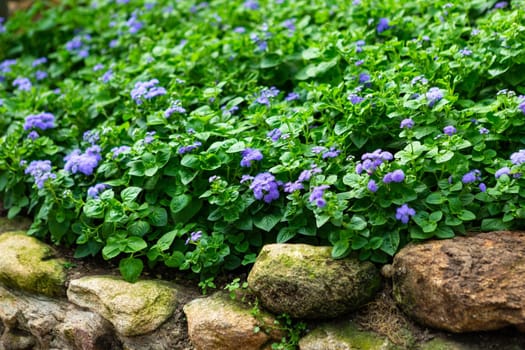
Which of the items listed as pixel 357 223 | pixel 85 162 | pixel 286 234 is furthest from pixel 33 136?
pixel 357 223

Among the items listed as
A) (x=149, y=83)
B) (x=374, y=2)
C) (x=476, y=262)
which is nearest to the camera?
(x=476, y=262)

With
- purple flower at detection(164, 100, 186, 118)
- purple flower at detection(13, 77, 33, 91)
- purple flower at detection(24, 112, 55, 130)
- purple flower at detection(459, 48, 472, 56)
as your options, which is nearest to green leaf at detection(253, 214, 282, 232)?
purple flower at detection(164, 100, 186, 118)

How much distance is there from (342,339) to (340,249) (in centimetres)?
39

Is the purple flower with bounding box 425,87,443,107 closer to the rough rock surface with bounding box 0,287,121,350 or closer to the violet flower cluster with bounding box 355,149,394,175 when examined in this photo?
the violet flower cluster with bounding box 355,149,394,175

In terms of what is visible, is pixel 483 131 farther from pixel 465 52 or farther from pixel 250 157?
pixel 250 157

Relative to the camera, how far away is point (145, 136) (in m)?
3.72

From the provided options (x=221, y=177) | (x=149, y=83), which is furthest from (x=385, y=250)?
(x=149, y=83)

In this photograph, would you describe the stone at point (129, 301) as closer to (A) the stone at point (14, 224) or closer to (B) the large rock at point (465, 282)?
(A) the stone at point (14, 224)

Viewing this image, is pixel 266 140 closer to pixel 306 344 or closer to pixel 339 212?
pixel 339 212

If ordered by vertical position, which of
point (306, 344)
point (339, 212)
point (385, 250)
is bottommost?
point (306, 344)

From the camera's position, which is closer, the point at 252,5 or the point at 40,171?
Result: the point at 40,171

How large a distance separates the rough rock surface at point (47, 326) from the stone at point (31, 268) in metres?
0.07

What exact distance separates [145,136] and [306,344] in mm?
1496

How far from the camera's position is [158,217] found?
352 cm
